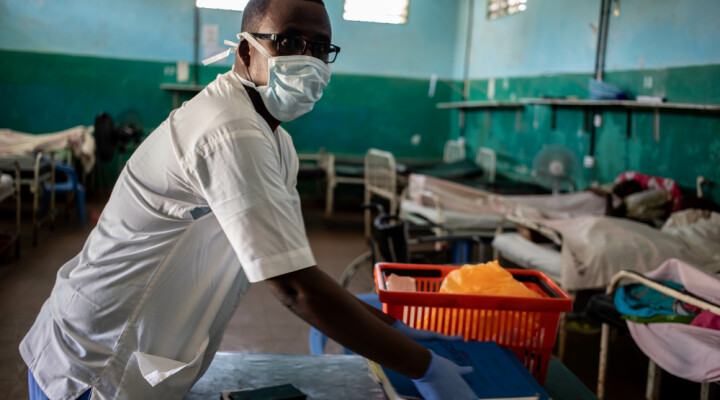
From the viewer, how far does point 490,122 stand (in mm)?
7254

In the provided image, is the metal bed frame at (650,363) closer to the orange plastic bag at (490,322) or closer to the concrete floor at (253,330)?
the concrete floor at (253,330)

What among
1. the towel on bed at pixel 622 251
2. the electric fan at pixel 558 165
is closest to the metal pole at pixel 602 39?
the electric fan at pixel 558 165

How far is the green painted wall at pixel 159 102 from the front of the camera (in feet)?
24.7

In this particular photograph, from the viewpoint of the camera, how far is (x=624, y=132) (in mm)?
4848

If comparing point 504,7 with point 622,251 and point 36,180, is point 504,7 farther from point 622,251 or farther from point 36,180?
point 36,180

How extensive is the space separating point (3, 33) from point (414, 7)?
5170 millimetres

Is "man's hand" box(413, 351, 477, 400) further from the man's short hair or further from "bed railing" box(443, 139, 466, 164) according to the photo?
"bed railing" box(443, 139, 466, 164)

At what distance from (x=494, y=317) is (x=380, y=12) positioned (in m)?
7.03

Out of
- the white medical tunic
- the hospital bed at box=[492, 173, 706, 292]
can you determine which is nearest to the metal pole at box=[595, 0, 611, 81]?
the hospital bed at box=[492, 173, 706, 292]

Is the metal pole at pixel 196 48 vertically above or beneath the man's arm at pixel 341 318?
above

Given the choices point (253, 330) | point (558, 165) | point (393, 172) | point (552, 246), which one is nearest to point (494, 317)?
point (552, 246)

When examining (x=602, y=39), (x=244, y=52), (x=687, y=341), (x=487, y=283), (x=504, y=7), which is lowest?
(x=687, y=341)

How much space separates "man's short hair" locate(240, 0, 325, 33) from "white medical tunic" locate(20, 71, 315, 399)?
12 cm

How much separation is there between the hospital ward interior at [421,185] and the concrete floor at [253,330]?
20 millimetres
